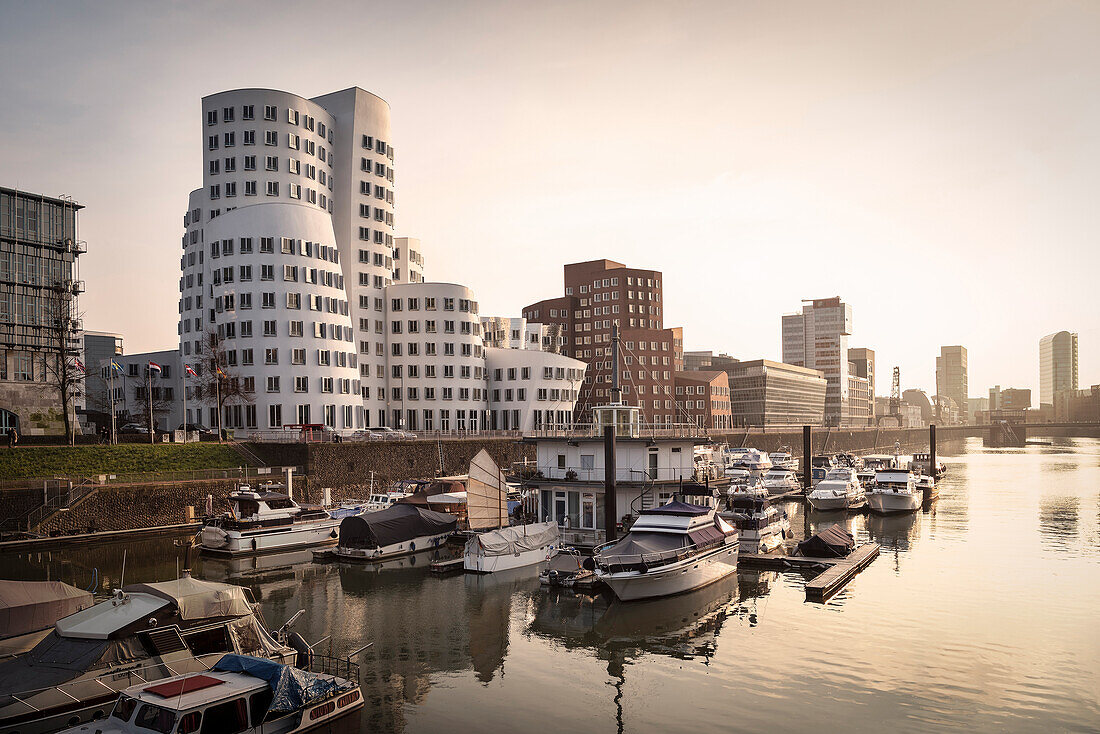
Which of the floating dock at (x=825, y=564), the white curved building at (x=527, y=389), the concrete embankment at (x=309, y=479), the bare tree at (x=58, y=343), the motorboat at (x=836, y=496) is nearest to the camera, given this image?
the floating dock at (x=825, y=564)

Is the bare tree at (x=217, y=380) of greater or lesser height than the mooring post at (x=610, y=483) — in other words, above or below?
above

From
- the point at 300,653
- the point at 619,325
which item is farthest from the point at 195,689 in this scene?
the point at 619,325

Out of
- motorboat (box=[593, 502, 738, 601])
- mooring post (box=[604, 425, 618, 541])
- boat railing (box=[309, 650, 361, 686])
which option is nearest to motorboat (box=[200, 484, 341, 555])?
mooring post (box=[604, 425, 618, 541])

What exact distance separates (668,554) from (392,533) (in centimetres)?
2150

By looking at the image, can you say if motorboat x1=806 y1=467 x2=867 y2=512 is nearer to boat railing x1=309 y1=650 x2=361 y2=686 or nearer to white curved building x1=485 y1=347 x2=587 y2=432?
white curved building x1=485 y1=347 x2=587 y2=432

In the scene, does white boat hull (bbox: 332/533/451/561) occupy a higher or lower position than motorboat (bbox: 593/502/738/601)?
lower

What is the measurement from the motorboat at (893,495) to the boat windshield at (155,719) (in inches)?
2762

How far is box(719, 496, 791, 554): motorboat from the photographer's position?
49625 mm

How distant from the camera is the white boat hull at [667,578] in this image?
120 feet

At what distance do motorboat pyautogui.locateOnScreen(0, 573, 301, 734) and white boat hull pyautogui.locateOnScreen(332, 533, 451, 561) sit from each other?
23.3 meters

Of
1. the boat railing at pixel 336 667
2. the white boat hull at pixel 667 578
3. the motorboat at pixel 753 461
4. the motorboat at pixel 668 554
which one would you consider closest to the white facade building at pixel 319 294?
the motorboat at pixel 753 461

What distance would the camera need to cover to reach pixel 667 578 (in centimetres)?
3769

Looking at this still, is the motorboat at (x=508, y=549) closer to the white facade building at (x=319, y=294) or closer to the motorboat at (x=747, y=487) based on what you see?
the motorboat at (x=747, y=487)

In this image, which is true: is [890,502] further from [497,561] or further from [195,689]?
[195,689]
